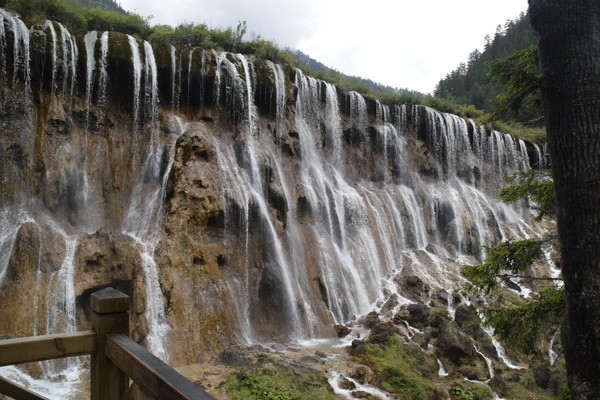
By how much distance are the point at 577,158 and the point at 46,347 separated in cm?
418

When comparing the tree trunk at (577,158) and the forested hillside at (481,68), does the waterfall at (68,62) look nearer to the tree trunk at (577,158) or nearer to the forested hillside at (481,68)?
the tree trunk at (577,158)

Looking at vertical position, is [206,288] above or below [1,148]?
below

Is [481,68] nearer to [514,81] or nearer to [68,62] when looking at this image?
[68,62]

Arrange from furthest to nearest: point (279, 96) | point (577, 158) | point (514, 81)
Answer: point (279, 96), point (514, 81), point (577, 158)

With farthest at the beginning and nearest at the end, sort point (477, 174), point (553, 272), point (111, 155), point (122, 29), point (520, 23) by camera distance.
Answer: point (520, 23) → point (477, 174) → point (553, 272) → point (122, 29) → point (111, 155)

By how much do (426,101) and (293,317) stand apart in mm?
19906

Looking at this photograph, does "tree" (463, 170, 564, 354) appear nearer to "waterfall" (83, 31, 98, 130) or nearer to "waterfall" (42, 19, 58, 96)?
"waterfall" (83, 31, 98, 130)

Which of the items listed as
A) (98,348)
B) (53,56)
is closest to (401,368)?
(98,348)

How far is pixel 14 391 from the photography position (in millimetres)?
2637

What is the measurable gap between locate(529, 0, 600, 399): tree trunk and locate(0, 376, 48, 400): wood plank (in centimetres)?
395

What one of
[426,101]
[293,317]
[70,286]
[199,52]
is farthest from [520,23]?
[70,286]

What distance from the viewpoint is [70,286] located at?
33.9ft

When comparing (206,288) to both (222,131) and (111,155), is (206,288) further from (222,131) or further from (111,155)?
(222,131)

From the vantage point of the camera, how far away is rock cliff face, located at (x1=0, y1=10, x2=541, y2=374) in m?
10.8
